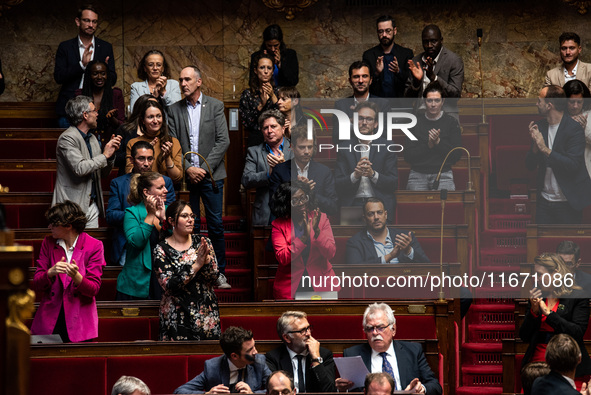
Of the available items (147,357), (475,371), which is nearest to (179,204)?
(147,357)

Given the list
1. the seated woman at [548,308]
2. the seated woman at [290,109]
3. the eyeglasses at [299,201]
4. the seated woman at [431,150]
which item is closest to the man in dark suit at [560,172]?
the seated woman at [431,150]

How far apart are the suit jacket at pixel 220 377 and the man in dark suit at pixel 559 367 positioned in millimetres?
1125

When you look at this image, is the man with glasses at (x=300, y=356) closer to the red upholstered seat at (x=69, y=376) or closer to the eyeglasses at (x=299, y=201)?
the red upholstered seat at (x=69, y=376)

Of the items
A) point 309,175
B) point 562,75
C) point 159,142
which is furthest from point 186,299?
point 562,75

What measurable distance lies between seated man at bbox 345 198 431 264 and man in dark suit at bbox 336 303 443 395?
1156mm

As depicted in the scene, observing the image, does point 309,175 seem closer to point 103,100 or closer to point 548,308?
point 548,308

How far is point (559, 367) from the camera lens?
391cm

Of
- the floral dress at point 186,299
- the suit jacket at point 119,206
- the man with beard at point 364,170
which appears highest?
the man with beard at point 364,170

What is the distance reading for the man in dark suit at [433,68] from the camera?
6973mm

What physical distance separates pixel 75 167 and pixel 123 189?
1.25 ft

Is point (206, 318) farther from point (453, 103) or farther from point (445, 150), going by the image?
point (453, 103)

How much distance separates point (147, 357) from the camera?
4.63m

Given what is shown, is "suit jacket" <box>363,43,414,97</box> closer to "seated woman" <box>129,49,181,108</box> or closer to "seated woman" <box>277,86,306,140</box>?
"seated woman" <box>277,86,306,140</box>

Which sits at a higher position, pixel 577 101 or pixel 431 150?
pixel 577 101
